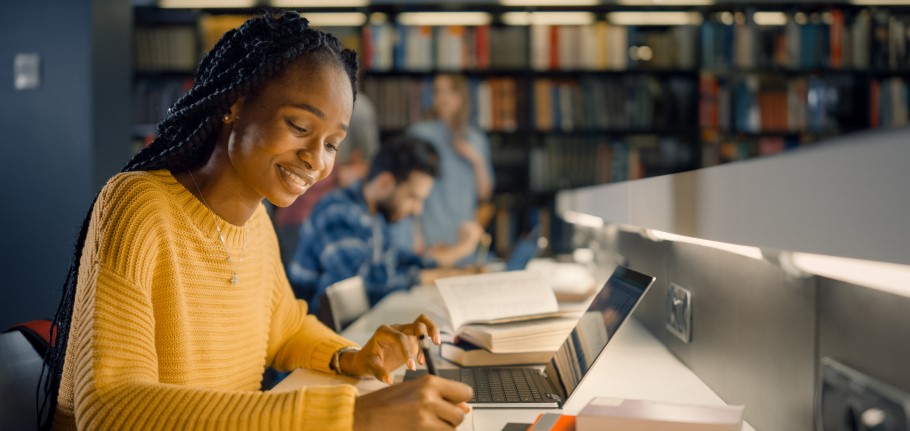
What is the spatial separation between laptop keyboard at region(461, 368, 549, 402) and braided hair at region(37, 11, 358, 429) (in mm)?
539

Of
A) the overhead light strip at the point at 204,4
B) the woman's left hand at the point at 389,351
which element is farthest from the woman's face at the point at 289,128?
the overhead light strip at the point at 204,4

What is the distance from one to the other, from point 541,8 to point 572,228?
1.49 m

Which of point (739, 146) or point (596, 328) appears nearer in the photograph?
point (596, 328)

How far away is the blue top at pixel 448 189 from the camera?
4.09 meters

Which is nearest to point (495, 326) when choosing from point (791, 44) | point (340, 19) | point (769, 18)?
point (340, 19)

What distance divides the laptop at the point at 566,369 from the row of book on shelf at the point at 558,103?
3.27 meters

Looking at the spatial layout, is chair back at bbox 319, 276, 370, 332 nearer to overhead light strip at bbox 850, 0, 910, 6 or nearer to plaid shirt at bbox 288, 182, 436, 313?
Answer: plaid shirt at bbox 288, 182, 436, 313

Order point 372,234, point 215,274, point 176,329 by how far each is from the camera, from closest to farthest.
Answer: point 176,329 → point 215,274 → point 372,234

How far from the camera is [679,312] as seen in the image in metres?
1.35

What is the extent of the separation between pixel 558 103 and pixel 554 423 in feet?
12.1

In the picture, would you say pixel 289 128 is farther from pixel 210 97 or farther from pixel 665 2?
pixel 665 2

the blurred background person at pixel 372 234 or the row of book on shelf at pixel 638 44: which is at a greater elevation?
the row of book on shelf at pixel 638 44

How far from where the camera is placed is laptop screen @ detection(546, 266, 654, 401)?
1021mm

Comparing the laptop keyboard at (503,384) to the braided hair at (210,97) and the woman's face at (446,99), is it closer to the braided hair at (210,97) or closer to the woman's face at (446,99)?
the braided hair at (210,97)
